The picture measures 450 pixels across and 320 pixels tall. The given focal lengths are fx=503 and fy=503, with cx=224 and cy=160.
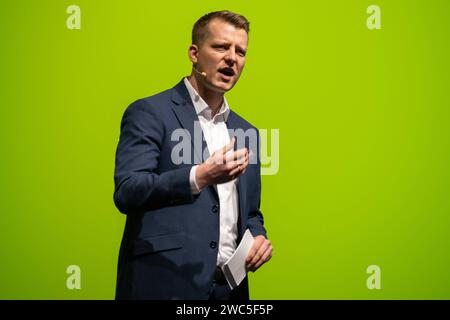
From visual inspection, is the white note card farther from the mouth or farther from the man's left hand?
the mouth

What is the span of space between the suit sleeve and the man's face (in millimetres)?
249

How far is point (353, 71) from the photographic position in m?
2.41

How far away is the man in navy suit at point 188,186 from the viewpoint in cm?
129

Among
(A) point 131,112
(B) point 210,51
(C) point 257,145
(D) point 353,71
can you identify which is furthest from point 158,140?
(D) point 353,71

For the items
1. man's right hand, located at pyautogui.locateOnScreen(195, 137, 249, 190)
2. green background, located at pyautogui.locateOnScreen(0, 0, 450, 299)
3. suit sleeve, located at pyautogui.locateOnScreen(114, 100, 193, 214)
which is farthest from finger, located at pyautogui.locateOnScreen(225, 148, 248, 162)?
green background, located at pyautogui.locateOnScreen(0, 0, 450, 299)

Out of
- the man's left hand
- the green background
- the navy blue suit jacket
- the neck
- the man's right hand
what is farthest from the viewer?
the green background

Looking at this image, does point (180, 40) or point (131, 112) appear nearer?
point (131, 112)

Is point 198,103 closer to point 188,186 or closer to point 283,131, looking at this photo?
point 188,186

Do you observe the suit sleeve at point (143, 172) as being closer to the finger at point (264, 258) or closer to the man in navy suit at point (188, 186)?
the man in navy suit at point (188, 186)

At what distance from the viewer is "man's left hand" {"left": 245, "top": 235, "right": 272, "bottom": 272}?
156cm

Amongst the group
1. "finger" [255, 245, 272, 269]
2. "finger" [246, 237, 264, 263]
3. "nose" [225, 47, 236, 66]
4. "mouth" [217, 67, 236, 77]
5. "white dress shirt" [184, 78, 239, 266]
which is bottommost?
"finger" [255, 245, 272, 269]

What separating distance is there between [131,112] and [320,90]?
1.16m

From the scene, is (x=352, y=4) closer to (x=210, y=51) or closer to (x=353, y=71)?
(x=353, y=71)

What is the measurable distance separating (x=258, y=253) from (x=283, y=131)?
916 mm
